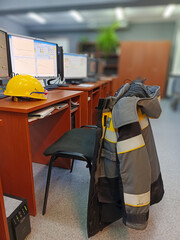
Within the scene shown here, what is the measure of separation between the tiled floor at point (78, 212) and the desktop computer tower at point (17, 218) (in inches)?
3.6

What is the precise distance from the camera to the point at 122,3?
3.65 metres

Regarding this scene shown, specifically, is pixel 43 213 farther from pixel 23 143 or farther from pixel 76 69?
pixel 76 69

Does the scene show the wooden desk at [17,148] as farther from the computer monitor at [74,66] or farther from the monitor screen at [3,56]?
the computer monitor at [74,66]

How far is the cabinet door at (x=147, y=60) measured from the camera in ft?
18.4

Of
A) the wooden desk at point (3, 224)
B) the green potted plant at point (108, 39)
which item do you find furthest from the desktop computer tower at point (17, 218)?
the green potted plant at point (108, 39)

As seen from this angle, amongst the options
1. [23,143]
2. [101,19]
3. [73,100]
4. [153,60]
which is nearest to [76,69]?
[73,100]

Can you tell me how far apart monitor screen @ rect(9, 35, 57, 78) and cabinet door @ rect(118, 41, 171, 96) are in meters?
4.14

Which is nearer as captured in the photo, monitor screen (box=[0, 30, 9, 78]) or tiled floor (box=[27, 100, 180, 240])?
tiled floor (box=[27, 100, 180, 240])

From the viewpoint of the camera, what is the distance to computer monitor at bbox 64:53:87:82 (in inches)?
87.0

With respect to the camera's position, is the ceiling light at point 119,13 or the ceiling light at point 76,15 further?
the ceiling light at point 76,15

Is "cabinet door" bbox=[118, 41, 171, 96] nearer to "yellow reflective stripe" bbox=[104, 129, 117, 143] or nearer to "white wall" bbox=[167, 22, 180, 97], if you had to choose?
"white wall" bbox=[167, 22, 180, 97]

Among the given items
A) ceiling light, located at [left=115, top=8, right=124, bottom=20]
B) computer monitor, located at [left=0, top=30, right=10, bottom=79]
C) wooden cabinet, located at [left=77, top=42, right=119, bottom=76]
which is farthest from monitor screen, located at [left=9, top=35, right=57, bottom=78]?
wooden cabinet, located at [left=77, top=42, right=119, bottom=76]

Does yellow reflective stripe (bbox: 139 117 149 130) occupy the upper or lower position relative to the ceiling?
lower

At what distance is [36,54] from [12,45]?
9.9 inches
